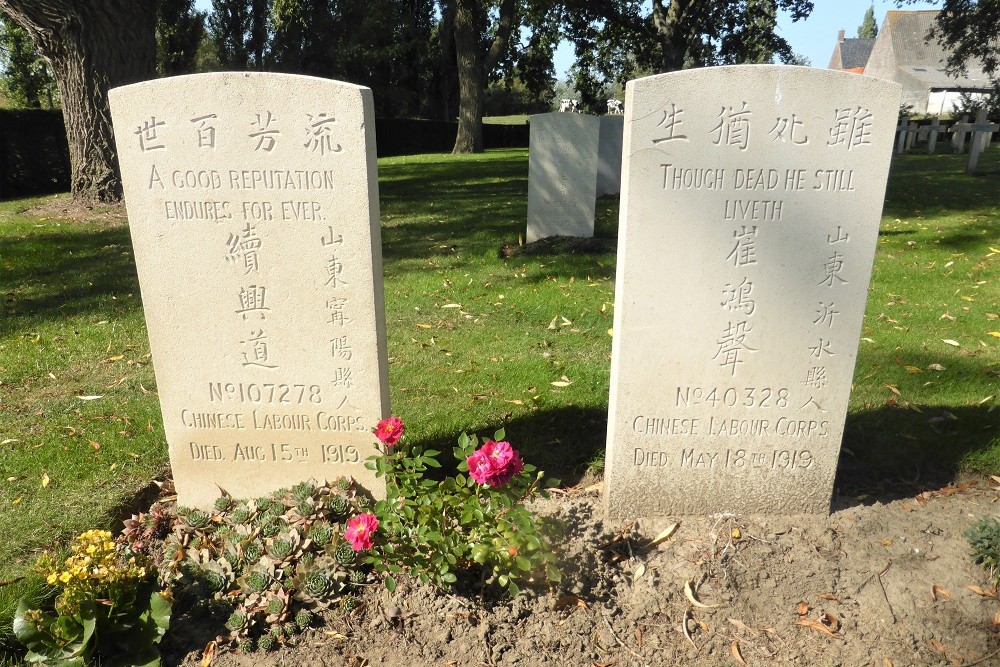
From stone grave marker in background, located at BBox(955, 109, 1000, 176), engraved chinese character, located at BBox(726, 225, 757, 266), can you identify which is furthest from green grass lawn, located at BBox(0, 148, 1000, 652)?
stone grave marker in background, located at BBox(955, 109, 1000, 176)

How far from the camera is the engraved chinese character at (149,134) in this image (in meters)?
2.85

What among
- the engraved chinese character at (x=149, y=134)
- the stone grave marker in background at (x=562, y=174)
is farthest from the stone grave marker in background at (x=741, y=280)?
the stone grave marker in background at (x=562, y=174)

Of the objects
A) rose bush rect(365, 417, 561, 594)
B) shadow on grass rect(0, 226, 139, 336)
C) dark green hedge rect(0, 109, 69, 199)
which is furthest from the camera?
dark green hedge rect(0, 109, 69, 199)

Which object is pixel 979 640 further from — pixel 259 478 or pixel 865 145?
pixel 259 478

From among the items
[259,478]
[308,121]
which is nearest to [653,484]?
[259,478]

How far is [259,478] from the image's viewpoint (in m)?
3.40

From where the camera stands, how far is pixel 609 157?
41.7ft

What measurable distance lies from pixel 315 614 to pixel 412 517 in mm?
565

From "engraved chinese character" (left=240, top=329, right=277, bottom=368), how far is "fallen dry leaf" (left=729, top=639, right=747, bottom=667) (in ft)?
7.54

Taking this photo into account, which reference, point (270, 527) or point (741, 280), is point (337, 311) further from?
point (741, 280)

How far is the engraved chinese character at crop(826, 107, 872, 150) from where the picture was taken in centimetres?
279

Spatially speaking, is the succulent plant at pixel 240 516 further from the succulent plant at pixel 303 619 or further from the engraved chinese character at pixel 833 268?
the engraved chinese character at pixel 833 268

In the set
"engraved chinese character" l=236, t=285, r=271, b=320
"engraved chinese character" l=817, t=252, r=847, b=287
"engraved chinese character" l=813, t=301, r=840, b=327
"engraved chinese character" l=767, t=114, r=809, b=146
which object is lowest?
"engraved chinese character" l=813, t=301, r=840, b=327

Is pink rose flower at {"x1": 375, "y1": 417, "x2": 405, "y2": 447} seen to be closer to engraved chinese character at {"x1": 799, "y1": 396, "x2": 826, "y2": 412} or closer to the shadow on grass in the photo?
engraved chinese character at {"x1": 799, "y1": 396, "x2": 826, "y2": 412}
